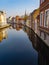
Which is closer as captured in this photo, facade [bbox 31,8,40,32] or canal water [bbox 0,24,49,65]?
canal water [bbox 0,24,49,65]

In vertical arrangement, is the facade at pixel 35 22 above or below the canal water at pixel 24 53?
above

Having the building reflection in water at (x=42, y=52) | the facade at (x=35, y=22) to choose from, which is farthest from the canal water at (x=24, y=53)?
the facade at (x=35, y=22)

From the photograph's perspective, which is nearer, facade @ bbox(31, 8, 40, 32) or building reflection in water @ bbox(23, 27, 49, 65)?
building reflection in water @ bbox(23, 27, 49, 65)

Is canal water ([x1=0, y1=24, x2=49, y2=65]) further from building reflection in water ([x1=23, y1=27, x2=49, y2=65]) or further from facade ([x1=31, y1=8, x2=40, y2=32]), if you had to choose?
facade ([x1=31, y1=8, x2=40, y2=32])

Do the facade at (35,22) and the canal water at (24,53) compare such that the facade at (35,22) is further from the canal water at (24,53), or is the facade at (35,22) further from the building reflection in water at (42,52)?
the building reflection in water at (42,52)

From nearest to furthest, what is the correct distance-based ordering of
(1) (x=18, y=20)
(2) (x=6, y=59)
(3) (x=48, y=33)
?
1. (2) (x=6, y=59)
2. (3) (x=48, y=33)
3. (1) (x=18, y=20)

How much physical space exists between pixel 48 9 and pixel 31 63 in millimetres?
9760

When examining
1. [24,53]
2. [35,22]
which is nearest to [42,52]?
[24,53]

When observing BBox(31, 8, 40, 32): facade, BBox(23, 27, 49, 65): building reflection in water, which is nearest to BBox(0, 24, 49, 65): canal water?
BBox(23, 27, 49, 65): building reflection in water

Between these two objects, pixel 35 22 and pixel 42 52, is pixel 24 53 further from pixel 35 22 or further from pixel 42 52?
pixel 35 22

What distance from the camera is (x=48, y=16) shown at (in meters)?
19.8

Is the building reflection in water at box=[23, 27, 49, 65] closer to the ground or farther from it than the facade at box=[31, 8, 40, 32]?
closer to the ground

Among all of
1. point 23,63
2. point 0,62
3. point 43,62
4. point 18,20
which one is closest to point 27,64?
point 23,63

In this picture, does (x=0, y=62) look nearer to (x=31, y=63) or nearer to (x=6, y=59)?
(x=6, y=59)
